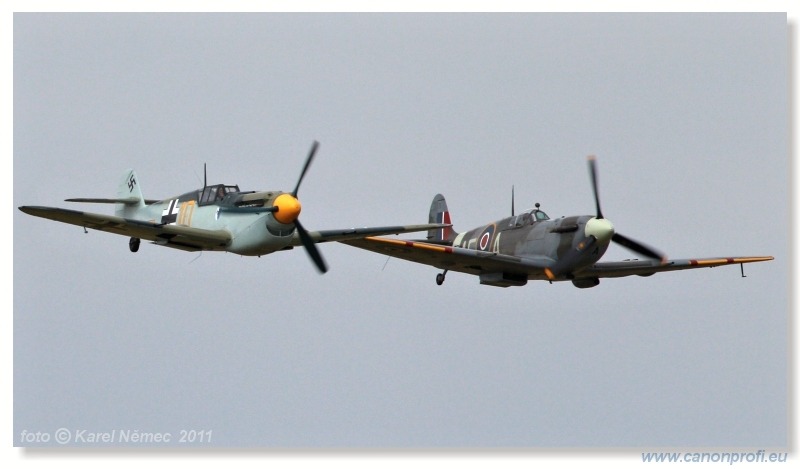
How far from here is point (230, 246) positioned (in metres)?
31.2

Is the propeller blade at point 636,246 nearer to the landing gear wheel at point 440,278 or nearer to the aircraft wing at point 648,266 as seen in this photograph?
the aircraft wing at point 648,266

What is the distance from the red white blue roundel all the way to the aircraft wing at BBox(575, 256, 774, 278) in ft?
6.89

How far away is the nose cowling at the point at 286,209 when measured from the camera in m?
30.5

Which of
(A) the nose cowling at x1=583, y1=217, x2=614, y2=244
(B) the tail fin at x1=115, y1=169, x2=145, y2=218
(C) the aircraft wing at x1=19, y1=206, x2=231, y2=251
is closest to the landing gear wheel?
(A) the nose cowling at x1=583, y1=217, x2=614, y2=244

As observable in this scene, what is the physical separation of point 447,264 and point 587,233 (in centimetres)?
365

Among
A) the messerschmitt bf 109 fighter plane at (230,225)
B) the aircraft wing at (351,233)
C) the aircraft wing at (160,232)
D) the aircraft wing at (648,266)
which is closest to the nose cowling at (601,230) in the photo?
the aircraft wing at (648,266)

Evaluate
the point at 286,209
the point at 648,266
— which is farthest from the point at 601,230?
the point at 286,209

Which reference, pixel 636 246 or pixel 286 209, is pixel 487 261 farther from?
pixel 286 209

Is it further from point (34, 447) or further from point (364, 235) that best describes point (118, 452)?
point (364, 235)

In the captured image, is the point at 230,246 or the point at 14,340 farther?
the point at 14,340

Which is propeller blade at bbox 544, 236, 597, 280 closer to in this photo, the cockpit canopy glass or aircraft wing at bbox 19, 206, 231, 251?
the cockpit canopy glass

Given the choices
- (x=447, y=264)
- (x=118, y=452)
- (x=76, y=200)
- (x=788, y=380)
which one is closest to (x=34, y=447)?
(x=118, y=452)

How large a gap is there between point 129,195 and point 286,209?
6.48m

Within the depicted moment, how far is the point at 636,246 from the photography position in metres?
34.2
